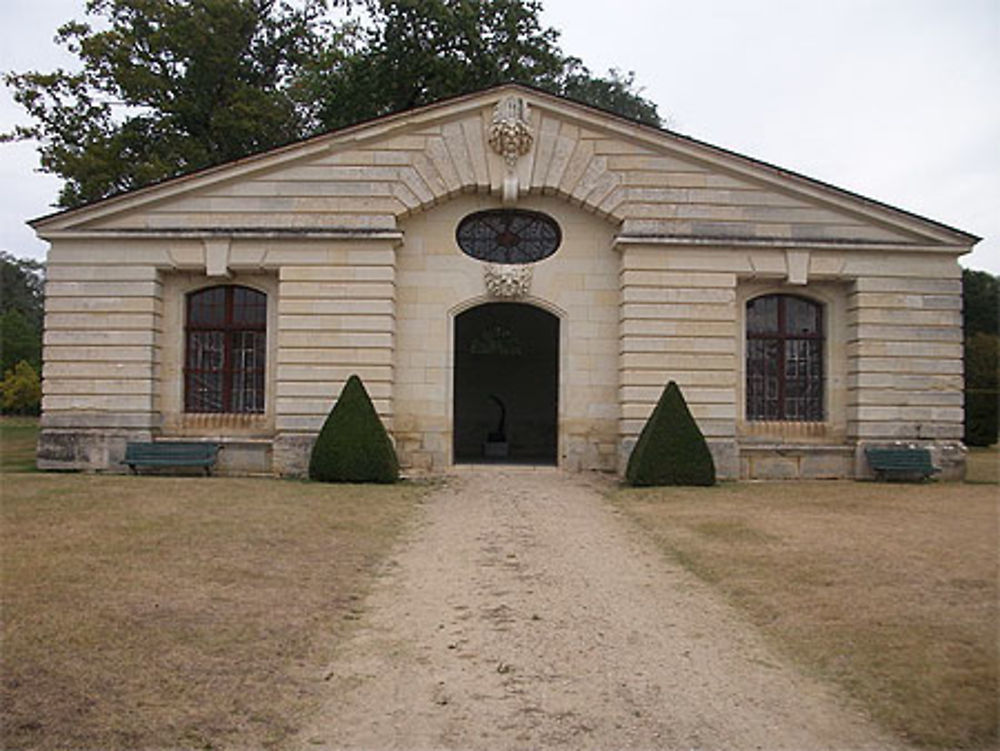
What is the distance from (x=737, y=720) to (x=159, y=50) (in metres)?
27.6

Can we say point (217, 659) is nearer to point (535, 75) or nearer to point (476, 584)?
point (476, 584)

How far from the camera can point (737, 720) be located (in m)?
5.01

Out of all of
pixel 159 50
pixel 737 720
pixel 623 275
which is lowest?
pixel 737 720

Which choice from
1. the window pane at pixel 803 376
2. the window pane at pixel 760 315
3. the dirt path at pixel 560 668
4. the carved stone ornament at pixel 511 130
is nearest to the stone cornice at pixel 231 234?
the carved stone ornament at pixel 511 130

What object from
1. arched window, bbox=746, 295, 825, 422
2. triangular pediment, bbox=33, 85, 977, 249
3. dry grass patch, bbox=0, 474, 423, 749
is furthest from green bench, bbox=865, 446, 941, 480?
dry grass patch, bbox=0, 474, 423, 749

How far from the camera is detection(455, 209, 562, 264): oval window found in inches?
712

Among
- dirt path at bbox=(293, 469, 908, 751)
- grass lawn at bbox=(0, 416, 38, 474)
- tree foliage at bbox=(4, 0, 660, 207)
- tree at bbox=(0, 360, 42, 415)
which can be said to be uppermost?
tree foliage at bbox=(4, 0, 660, 207)

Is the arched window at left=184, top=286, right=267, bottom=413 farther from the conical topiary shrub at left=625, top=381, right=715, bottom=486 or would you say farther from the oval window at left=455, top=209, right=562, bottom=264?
the conical topiary shrub at left=625, top=381, right=715, bottom=486

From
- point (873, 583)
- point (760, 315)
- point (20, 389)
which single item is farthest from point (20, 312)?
point (873, 583)

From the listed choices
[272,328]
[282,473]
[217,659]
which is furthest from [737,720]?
[272,328]

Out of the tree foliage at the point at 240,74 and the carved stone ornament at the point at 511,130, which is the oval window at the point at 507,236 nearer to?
the carved stone ornament at the point at 511,130

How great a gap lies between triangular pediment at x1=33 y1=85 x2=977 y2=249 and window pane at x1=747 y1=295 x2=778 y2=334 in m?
1.37

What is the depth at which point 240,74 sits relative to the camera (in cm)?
2911

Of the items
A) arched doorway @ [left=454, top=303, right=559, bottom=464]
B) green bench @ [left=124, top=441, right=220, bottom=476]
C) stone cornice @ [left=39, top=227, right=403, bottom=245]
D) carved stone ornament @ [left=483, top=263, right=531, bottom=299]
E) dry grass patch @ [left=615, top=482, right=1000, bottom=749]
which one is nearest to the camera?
dry grass patch @ [left=615, top=482, right=1000, bottom=749]
